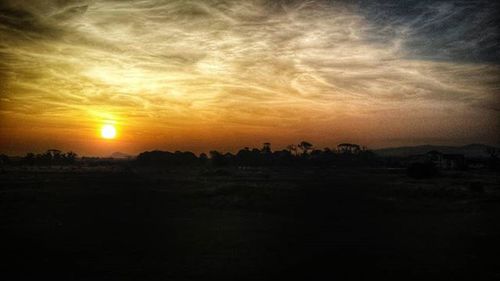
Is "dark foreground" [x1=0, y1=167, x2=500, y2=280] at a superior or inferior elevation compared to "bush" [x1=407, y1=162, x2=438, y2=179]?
inferior

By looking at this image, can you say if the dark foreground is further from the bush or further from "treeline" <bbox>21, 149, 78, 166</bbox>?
"treeline" <bbox>21, 149, 78, 166</bbox>

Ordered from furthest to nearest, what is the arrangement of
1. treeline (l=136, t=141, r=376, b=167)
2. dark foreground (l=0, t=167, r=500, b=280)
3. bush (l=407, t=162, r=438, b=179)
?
treeline (l=136, t=141, r=376, b=167) < bush (l=407, t=162, r=438, b=179) < dark foreground (l=0, t=167, r=500, b=280)

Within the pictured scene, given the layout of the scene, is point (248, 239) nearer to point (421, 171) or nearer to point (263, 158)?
point (421, 171)

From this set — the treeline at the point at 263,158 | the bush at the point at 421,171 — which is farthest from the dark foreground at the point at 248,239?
the treeline at the point at 263,158

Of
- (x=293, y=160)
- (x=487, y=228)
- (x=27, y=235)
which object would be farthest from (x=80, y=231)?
(x=293, y=160)

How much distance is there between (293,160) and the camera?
129500 mm

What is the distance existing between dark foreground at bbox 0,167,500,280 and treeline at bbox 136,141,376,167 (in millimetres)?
96087

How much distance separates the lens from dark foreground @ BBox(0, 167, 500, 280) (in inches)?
535

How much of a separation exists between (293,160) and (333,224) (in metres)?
108

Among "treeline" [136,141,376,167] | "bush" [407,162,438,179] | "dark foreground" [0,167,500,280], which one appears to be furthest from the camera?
"treeline" [136,141,376,167]

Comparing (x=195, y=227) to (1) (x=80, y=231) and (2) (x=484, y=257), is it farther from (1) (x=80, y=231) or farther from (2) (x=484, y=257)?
(2) (x=484, y=257)

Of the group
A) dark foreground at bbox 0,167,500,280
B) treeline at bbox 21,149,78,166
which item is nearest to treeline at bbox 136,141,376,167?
treeline at bbox 21,149,78,166

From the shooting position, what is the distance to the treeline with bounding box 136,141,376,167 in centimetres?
12925

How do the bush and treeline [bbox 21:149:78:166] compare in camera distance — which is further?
treeline [bbox 21:149:78:166]
